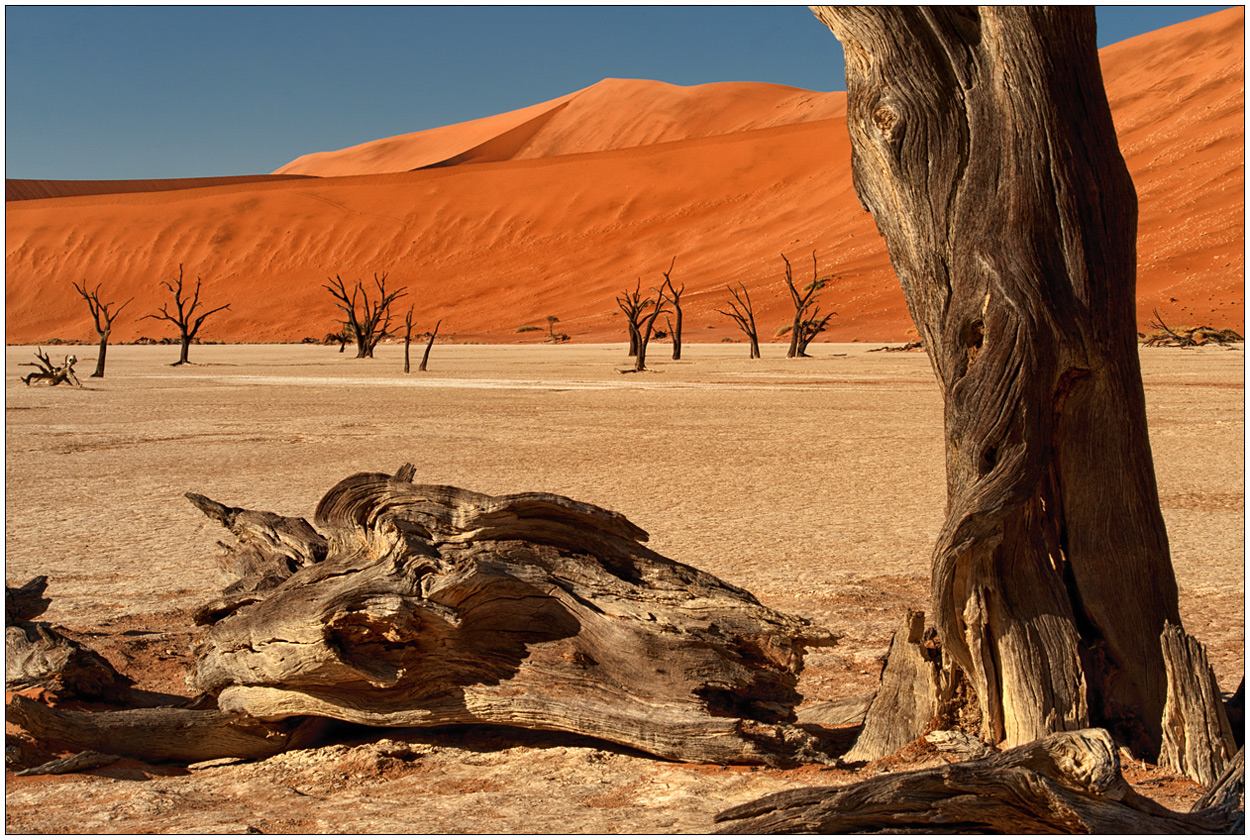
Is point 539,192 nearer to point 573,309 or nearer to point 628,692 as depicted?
point 573,309

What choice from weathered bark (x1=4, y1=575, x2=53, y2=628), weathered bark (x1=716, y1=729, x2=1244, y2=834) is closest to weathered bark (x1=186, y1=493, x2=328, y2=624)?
weathered bark (x1=4, y1=575, x2=53, y2=628)

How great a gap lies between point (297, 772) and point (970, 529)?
234cm

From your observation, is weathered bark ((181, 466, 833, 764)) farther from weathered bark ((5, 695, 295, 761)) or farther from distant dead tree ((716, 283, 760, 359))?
distant dead tree ((716, 283, 760, 359))

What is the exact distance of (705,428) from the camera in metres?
14.6

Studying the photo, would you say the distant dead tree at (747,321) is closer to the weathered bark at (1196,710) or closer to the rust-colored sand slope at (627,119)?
the weathered bark at (1196,710)

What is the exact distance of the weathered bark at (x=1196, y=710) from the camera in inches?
133

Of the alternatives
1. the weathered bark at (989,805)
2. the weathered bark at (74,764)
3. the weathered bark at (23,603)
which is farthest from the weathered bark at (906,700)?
the weathered bark at (23,603)

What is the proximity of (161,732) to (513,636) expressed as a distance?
130 centimetres

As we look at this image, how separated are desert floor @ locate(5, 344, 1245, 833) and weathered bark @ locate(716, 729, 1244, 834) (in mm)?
434

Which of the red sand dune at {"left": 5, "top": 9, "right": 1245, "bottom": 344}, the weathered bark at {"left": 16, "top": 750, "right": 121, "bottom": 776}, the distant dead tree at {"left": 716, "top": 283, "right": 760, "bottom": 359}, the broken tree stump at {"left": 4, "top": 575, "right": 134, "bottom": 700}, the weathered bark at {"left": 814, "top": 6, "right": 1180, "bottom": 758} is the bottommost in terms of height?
the weathered bark at {"left": 16, "top": 750, "right": 121, "bottom": 776}

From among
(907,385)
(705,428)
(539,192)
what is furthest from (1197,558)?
(539,192)

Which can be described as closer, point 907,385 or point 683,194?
point 907,385

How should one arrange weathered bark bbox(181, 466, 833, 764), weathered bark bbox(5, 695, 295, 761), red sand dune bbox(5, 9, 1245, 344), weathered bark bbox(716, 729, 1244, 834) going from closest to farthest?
weathered bark bbox(716, 729, 1244, 834), weathered bark bbox(181, 466, 833, 764), weathered bark bbox(5, 695, 295, 761), red sand dune bbox(5, 9, 1245, 344)

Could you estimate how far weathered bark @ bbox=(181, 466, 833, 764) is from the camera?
3.68 meters
